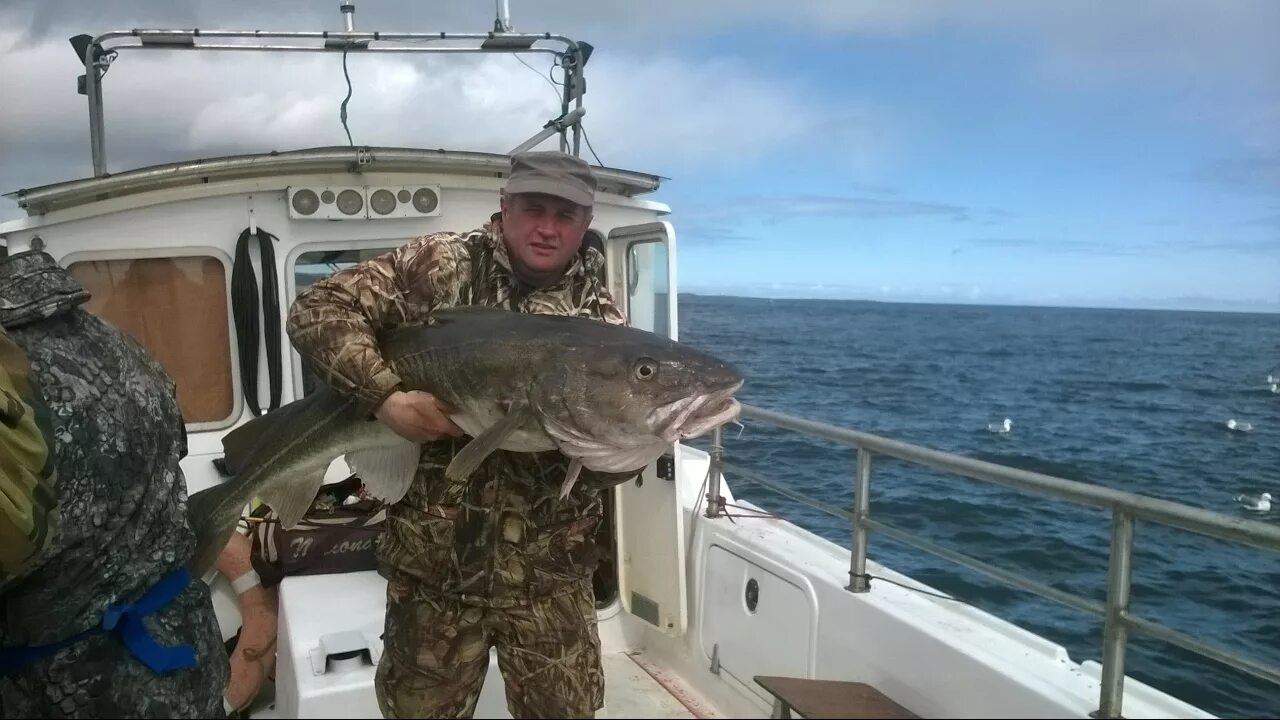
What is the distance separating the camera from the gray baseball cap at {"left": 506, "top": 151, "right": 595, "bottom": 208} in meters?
2.92

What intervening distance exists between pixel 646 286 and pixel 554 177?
2.50 m

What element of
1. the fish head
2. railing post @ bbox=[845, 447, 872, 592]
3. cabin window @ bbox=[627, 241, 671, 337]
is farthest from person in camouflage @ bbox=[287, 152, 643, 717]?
cabin window @ bbox=[627, 241, 671, 337]

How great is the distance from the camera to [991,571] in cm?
348

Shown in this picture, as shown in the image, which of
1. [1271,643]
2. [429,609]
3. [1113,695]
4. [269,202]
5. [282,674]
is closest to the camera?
[1113,695]

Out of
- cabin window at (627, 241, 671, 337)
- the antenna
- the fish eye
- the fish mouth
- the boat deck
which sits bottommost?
the boat deck

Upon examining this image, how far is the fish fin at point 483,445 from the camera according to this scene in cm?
254

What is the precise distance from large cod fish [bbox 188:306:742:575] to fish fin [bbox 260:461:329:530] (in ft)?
0.29

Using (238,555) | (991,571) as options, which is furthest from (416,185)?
(991,571)

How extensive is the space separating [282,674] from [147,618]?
148cm

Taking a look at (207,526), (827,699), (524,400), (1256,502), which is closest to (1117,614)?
(827,699)

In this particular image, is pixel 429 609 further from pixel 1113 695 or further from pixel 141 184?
pixel 141 184

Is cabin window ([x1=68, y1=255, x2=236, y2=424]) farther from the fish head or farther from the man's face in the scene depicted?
the fish head

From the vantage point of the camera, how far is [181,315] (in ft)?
17.5

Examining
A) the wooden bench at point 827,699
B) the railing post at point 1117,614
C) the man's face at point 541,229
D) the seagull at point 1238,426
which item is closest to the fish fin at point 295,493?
the man's face at point 541,229
